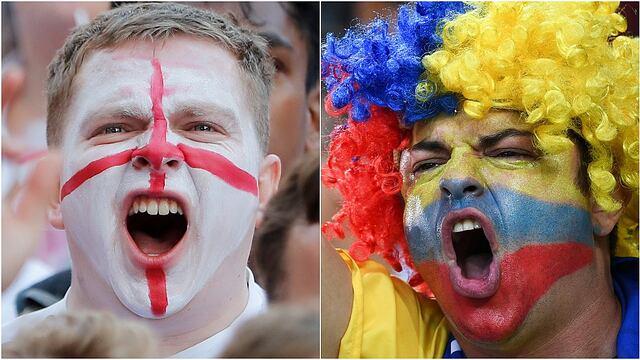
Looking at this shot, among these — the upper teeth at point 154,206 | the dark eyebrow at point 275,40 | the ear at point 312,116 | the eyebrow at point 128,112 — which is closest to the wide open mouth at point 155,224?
the upper teeth at point 154,206

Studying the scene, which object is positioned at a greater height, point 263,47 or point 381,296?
point 263,47

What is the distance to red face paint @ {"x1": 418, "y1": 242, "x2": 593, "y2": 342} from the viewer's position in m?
2.04

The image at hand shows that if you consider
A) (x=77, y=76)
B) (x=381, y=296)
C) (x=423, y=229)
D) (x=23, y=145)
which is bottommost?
(x=381, y=296)

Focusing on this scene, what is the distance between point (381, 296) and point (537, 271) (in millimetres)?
435

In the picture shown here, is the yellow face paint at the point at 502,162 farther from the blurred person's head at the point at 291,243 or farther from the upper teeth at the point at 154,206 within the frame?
the upper teeth at the point at 154,206

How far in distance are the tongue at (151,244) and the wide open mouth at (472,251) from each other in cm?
73

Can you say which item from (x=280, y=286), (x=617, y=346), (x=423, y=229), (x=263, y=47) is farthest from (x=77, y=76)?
(x=617, y=346)

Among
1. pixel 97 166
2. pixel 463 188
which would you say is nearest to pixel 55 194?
pixel 97 166

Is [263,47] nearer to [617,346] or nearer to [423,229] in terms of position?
[423,229]

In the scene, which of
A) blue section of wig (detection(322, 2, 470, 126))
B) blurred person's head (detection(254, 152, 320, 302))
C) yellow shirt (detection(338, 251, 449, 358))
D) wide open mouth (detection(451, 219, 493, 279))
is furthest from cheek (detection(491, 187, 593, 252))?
blurred person's head (detection(254, 152, 320, 302))

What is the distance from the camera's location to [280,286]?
7.52 ft

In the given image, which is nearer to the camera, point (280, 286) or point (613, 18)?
point (613, 18)

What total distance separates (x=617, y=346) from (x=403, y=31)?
0.99 metres

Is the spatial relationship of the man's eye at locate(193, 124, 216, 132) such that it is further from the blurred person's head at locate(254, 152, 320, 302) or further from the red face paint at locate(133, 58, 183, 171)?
the blurred person's head at locate(254, 152, 320, 302)
